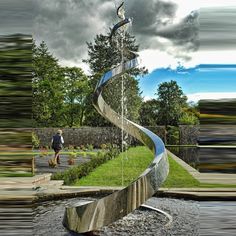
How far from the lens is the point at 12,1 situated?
2848mm

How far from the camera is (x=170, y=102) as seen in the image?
20.8m

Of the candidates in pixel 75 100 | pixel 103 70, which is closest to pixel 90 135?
pixel 75 100

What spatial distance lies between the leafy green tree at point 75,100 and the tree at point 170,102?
347 cm

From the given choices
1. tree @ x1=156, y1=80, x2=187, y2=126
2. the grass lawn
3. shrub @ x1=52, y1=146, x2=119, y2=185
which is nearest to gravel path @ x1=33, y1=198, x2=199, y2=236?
the grass lawn

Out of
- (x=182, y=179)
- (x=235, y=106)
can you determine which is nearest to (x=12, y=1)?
(x=235, y=106)

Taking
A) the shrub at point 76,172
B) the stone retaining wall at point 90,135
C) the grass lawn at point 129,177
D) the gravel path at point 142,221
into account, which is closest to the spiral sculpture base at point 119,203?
the gravel path at point 142,221

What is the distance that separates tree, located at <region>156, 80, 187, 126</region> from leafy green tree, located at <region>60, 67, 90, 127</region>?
11.4 feet

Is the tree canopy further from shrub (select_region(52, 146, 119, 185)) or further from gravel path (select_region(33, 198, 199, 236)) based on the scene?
gravel path (select_region(33, 198, 199, 236))

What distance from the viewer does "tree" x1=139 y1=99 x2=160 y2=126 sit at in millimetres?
19252

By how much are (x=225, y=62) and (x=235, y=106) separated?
33cm

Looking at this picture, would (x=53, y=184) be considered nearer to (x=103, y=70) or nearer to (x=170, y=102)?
(x=103, y=70)

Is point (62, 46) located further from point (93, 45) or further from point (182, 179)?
point (182, 179)

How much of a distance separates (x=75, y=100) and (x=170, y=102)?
15.4 feet

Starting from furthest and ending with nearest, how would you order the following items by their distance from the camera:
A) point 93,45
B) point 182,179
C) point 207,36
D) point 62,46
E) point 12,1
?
1. point 62,46
2. point 93,45
3. point 182,179
4. point 207,36
5. point 12,1
